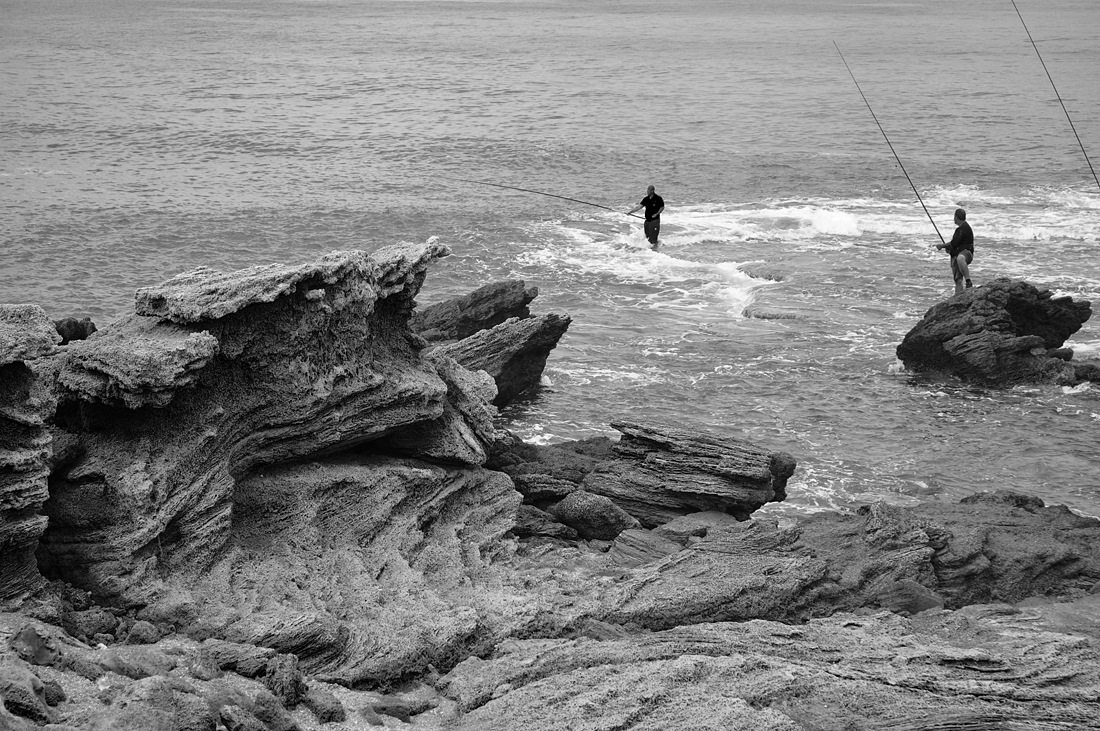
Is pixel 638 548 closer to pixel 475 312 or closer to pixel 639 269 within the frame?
pixel 475 312

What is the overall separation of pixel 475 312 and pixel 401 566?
1120cm

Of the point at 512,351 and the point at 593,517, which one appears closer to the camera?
the point at 593,517

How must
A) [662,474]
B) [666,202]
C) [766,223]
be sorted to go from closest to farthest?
1. [662,474]
2. [766,223]
3. [666,202]

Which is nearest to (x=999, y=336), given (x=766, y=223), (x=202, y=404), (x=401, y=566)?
(x=766, y=223)

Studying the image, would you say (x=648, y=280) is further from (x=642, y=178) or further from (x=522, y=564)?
(x=522, y=564)

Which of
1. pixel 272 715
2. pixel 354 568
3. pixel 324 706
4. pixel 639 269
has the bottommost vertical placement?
pixel 639 269

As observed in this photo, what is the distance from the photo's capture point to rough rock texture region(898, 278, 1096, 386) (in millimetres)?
21172

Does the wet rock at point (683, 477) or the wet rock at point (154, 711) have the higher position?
the wet rock at point (154, 711)

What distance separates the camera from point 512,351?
19656mm

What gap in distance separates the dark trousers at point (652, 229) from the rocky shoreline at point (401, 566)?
16.9 metres

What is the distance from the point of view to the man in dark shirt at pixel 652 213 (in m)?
30.2

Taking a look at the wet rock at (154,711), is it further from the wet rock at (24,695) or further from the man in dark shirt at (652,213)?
the man in dark shirt at (652,213)

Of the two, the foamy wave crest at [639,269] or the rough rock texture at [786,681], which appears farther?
the foamy wave crest at [639,269]

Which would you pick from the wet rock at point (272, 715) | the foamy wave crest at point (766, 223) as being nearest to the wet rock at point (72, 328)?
the wet rock at point (272, 715)
